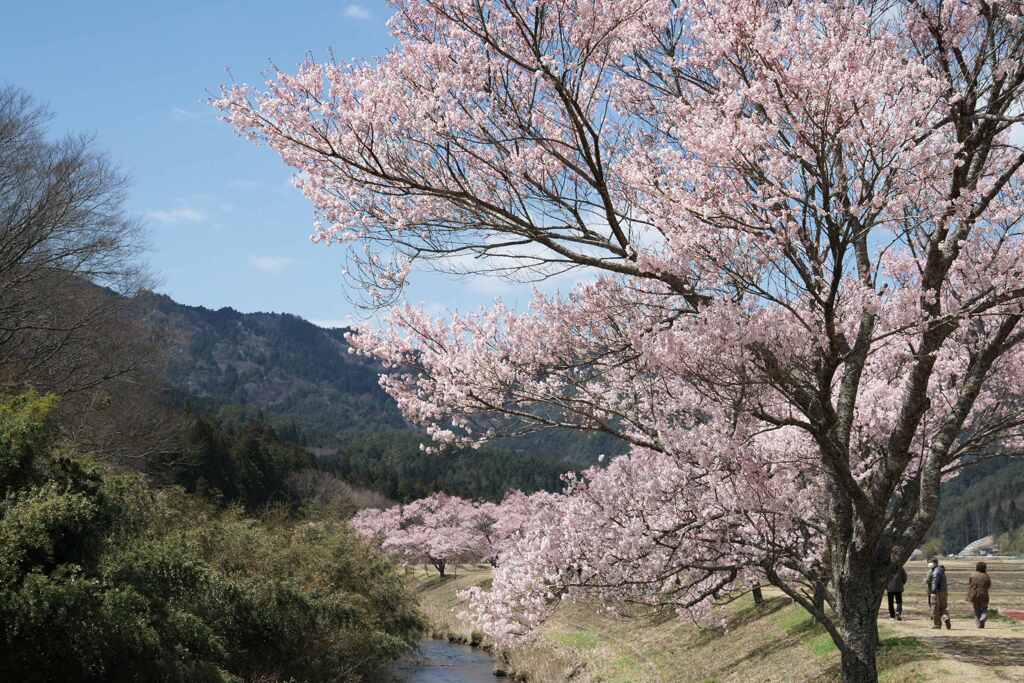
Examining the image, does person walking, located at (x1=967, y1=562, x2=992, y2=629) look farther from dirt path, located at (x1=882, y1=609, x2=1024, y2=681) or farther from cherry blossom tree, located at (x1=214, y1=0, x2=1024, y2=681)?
cherry blossom tree, located at (x1=214, y1=0, x2=1024, y2=681)

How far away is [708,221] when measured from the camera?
6.09 metres

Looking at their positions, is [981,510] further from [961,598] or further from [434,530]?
[961,598]

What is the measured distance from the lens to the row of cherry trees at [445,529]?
57.8 m

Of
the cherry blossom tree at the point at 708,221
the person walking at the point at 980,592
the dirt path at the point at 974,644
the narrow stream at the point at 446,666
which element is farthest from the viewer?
the narrow stream at the point at 446,666

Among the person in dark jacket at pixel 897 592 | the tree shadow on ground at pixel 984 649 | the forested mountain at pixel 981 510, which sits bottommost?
the tree shadow on ground at pixel 984 649

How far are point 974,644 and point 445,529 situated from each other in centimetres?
4935

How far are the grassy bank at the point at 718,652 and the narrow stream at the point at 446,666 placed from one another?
1.21m

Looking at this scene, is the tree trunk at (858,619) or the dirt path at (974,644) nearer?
the tree trunk at (858,619)

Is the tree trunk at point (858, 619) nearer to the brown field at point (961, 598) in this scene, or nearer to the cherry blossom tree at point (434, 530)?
the brown field at point (961, 598)

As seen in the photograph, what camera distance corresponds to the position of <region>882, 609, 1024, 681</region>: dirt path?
11852 mm

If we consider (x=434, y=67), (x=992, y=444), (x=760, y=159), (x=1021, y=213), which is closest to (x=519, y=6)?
(x=434, y=67)

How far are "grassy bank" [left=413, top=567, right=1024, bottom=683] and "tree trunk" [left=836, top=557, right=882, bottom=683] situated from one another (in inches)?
100

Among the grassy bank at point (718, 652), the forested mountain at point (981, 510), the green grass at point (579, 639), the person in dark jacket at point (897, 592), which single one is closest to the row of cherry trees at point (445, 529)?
the green grass at point (579, 639)

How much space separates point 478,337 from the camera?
26.5 ft
